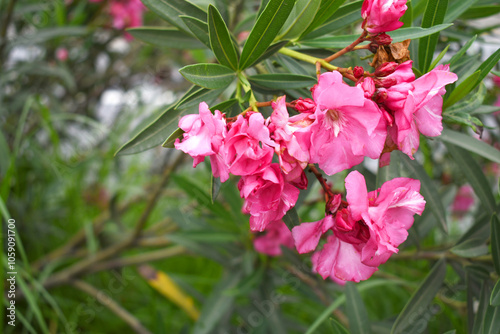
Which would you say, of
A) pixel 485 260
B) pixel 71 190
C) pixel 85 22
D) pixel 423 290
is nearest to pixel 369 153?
pixel 423 290

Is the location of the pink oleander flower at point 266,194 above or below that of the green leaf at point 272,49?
below

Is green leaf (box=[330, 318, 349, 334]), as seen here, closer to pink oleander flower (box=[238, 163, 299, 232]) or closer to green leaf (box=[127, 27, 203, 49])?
pink oleander flower (box=[238, 163, 299, 232])

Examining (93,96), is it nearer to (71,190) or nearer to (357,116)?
(71,190)

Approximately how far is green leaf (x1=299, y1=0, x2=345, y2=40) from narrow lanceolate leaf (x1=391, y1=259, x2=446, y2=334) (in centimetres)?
55

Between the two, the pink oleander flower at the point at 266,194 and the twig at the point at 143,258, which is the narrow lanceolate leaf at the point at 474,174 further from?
the twig at the point at 143,258

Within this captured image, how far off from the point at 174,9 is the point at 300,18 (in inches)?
8.8

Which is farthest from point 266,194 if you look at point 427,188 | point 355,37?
point 427,188

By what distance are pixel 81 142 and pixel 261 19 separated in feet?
6.01

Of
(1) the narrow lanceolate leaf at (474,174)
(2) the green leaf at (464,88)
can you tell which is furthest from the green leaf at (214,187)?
(1) the narrow lanceolate leaf at (474,174)

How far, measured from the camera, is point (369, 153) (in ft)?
1.70

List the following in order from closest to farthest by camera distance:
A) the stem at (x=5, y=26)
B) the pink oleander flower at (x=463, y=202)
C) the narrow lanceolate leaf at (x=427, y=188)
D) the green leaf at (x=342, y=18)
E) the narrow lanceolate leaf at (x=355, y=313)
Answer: the green leaf at (x=342, y=18) < the narrow lanceolate leaf at (x=427, y=188) < the narrow lanceolate leaf at (x=355, y=313) < the stem at (x=5, y=26) < the pink oleander flower at (x=463, y=202)

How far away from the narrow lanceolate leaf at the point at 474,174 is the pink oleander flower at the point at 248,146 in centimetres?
53

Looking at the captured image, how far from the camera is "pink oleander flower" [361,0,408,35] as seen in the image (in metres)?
0.54

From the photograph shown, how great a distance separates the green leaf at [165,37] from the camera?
0.87m
